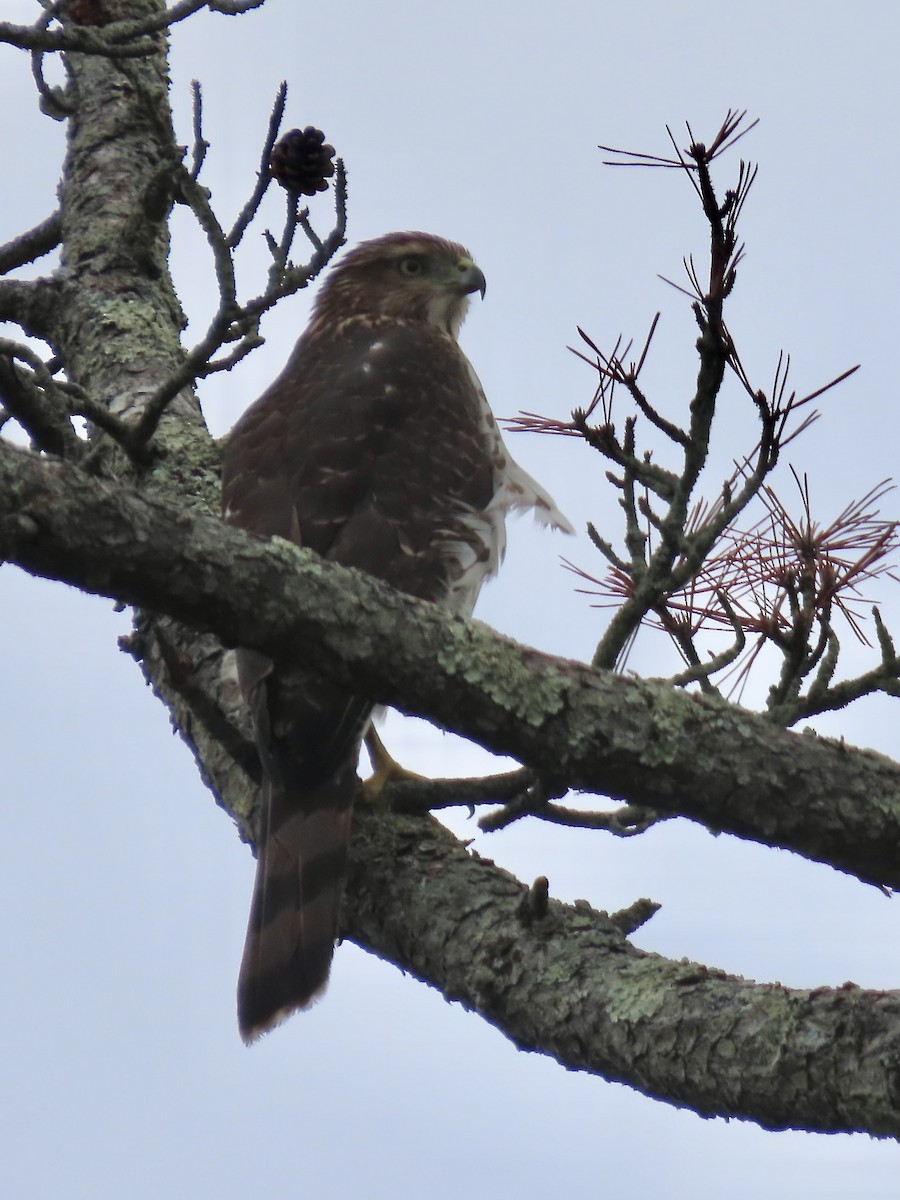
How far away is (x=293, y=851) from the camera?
3.40 m

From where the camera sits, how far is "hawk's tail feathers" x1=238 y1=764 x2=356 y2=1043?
329 cm

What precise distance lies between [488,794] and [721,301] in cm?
120

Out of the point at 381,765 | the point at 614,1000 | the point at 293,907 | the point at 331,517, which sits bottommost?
the point at 614,1000

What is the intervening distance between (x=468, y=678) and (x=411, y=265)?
3.38 m

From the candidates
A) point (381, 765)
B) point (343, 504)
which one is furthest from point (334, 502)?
point (381, 765)

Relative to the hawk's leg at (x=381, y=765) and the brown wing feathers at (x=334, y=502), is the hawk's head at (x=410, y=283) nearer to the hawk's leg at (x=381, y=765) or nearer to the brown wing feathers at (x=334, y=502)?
the brown wing feathers at (x=334, y=502)

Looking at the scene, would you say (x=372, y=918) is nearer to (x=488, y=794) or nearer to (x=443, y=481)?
(x=488, y=794)

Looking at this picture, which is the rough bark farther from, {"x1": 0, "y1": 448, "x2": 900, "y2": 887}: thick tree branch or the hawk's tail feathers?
the hawk's tail feathers

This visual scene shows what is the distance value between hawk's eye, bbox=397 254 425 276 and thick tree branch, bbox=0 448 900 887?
3190 mm

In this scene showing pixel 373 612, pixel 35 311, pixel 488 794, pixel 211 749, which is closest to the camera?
pixel 373 612

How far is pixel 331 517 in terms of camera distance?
385 cm

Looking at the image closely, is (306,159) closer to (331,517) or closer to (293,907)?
(331,517)

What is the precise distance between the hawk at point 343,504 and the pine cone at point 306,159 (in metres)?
0.70

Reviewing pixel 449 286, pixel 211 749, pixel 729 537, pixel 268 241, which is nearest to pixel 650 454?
pixel 729 537
